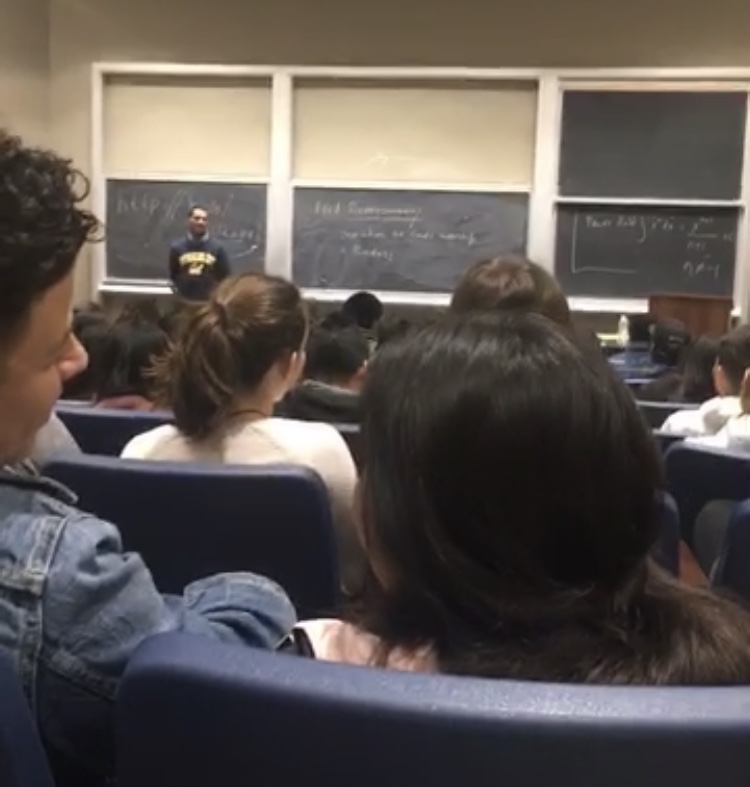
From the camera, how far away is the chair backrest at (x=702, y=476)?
7.25 ft

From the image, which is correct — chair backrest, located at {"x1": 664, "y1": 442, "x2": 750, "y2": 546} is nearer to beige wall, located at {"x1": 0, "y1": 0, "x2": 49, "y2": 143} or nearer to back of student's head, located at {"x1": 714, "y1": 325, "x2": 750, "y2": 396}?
back of student's head, located at {"x1": 714, "y1": 325, "x2": 750, "y2": 396}

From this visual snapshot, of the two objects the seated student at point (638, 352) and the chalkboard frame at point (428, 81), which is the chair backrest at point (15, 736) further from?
the chalkboard frame at point (428, 81)

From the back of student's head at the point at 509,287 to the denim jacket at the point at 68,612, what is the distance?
1299 millimetres

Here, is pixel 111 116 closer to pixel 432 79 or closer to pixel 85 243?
pixel 432 79

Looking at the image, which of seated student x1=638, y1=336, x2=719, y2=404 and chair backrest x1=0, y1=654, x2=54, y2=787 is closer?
chair backrest x1=0, y1=654, x2=54, y2=787

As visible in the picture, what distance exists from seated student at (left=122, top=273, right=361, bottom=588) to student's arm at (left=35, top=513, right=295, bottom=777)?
116 cm

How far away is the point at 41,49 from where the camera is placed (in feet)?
25.5

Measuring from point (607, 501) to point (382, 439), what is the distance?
0.17 metres

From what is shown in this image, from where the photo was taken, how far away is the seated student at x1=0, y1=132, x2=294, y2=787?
840 mm

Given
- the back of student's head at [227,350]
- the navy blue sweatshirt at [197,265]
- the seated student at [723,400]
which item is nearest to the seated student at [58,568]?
the back of student's head at [227,350]

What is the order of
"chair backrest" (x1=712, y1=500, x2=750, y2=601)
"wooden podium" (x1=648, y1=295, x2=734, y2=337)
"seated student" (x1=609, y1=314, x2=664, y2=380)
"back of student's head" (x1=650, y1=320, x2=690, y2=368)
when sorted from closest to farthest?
"chair backrest" (x1=712, y1=500, x2=750, y2=601), "seated student" (x1=609, y1=314, x2=664, y2=380), "back of student's head" (x1=650, y1=320, x2=690, y2=368), "wooden podium" (x1=648, y1=295, x2=734, y2=337)

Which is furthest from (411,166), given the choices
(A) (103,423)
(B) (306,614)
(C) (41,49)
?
(B) (306,614)

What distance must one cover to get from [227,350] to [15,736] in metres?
1.40

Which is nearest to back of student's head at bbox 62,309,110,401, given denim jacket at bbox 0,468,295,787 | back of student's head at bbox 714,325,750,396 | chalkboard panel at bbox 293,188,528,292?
back of student's head at bbox 714,325,750,396
